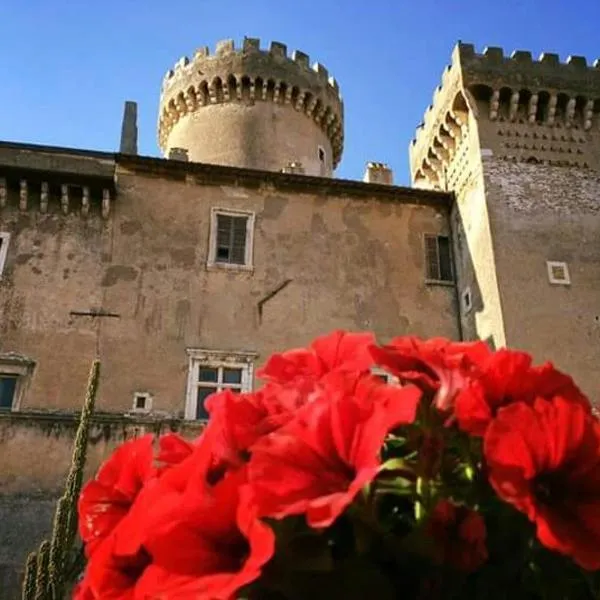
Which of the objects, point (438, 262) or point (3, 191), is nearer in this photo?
point (3, 191)

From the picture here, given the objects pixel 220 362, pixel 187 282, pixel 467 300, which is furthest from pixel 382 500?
pixel 467 300

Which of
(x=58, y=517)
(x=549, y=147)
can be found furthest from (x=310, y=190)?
(x=58, y=517)

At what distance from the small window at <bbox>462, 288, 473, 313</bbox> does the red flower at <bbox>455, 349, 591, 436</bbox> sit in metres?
13.9

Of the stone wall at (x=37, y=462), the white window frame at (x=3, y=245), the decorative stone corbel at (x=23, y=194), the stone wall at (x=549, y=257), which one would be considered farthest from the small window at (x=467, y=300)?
the white window frame at (x=3, y=245)

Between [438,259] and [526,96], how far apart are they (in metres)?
4.22

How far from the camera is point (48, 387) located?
1323 centimetres

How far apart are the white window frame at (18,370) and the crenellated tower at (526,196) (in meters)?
8.84

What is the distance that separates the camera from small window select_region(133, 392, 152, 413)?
1331 cm

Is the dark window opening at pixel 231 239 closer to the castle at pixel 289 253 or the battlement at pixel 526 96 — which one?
the castle at pixel 289 253

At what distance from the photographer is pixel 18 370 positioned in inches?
522

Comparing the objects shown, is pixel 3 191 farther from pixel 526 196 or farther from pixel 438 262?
pixel 526 196

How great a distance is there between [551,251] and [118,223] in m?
9.25

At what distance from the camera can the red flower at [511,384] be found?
53.5 inches

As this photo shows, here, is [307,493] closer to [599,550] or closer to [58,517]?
[599,550]
